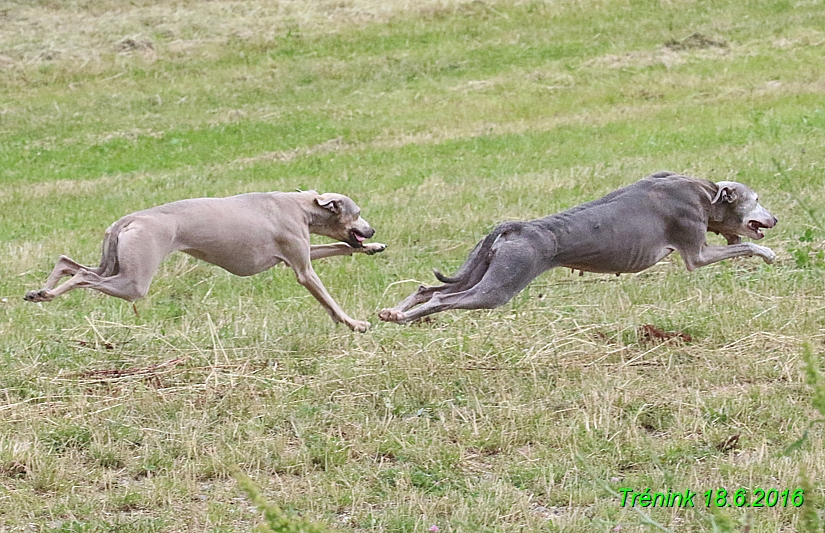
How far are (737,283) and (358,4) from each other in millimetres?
20996

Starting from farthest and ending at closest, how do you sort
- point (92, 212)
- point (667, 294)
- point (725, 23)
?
point (725, 23), point (92, 212), point (667, 294)

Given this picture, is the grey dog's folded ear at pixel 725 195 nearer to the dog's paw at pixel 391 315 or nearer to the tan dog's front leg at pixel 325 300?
the dog's paw at pixel 391 315

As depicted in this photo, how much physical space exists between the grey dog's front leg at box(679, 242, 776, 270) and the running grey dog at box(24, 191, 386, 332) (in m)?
2.02

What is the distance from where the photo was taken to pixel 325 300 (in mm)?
7445

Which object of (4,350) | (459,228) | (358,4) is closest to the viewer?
(4,350)

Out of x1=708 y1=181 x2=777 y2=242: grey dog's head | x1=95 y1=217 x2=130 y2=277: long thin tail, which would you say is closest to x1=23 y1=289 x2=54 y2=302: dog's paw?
x1=95 y1=217 x2=130 y2=277: long thin tail

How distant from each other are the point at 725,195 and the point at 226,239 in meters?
3.17

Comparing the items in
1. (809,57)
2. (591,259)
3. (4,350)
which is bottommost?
(809,57)

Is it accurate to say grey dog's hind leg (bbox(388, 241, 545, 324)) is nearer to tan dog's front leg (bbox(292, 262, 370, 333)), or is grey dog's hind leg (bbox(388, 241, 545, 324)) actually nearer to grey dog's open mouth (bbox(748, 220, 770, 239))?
tan dog's front leg (bbox(292, 262, 370, 333))

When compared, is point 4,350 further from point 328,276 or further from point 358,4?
point 358,4

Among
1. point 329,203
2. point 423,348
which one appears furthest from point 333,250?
point 423,348

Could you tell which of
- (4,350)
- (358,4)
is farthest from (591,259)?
(358,4)

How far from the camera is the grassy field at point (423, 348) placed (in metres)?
4.92

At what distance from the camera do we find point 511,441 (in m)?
5.48
